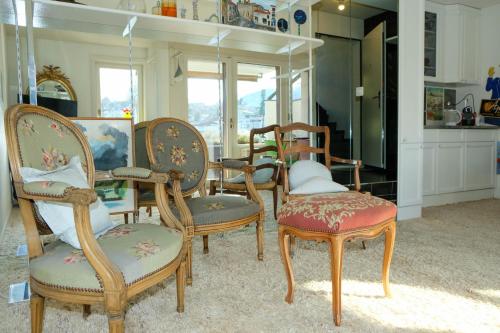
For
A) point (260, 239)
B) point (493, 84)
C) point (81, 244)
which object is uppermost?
point (493, 84)

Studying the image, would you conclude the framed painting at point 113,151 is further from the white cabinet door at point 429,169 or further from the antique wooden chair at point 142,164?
the white cabinet door at point 429,169

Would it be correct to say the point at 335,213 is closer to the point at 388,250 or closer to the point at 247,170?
the point at 388,250

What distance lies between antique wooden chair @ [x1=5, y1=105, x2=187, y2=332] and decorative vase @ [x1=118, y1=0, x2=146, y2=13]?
49.6 inches

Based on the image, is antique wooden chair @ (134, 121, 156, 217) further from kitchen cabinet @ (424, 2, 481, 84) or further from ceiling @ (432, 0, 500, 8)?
ceiling @ (432, 0, 500, 8)

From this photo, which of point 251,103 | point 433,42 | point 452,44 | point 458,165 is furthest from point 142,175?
point 452,44

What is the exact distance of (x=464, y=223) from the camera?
3.59 m

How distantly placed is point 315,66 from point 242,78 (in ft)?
2.93

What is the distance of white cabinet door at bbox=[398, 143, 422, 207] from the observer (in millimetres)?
3799

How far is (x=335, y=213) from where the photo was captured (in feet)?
5.52

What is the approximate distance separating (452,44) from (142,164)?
14.5 feet

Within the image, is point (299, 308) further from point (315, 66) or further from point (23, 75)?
point (315, 66)

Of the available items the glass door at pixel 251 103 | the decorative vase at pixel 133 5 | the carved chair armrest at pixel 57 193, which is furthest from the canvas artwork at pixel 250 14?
the carved chair armrest at pixel 57 193

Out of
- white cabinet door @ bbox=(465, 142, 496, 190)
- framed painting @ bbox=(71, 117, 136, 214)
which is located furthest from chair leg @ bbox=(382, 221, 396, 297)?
white cabinet door @ bbox=(465, 142, 496, 190)

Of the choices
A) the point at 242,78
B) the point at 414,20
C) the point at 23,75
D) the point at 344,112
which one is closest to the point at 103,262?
the point at 23,75
